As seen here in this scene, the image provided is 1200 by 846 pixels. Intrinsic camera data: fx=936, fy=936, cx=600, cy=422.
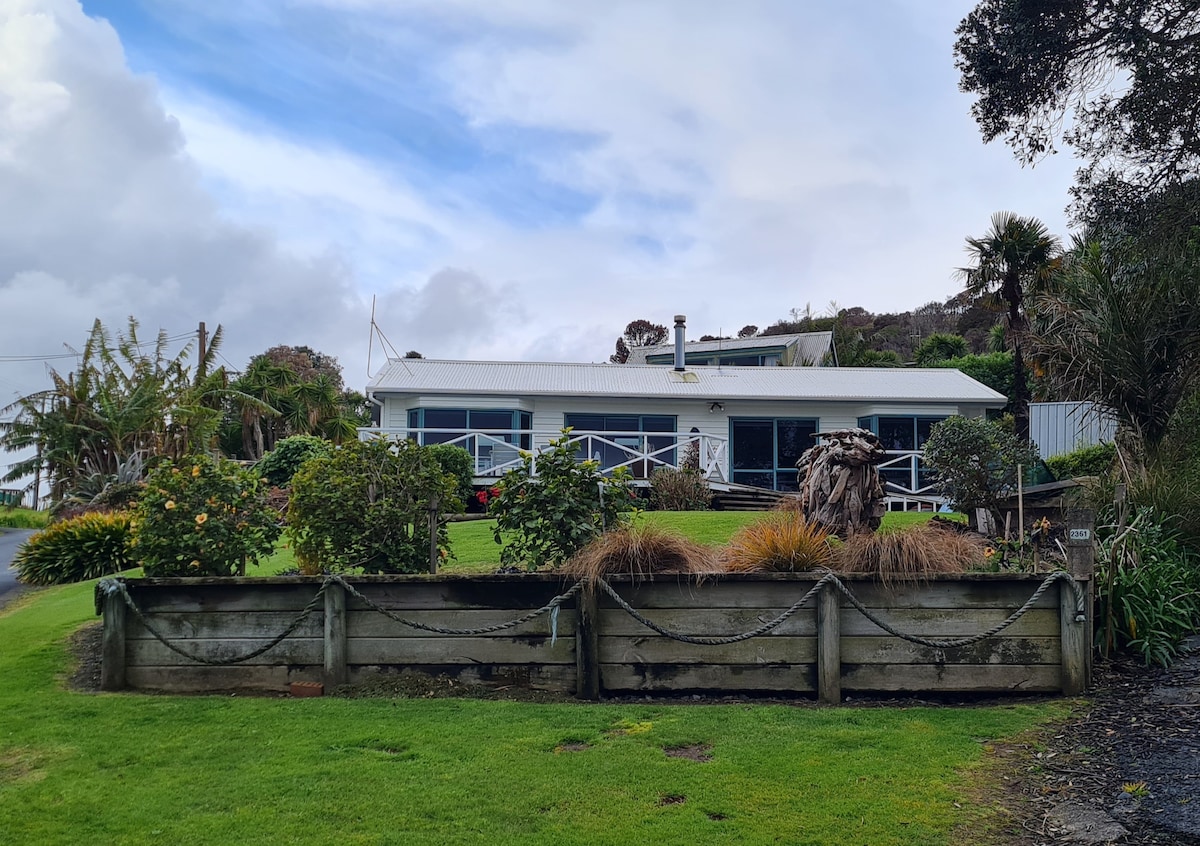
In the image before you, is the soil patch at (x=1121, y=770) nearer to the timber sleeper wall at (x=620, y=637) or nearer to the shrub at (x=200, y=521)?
the timber sleeper wall at (x=620, y=637)

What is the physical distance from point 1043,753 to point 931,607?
143cm

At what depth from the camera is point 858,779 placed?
193 inches

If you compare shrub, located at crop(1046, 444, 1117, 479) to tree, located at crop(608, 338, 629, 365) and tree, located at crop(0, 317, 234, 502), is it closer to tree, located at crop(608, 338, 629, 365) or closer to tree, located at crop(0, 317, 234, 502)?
tree, located at crop(0, 317, 234, 502)

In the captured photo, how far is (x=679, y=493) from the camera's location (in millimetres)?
17484

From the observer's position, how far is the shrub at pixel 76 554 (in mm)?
14195

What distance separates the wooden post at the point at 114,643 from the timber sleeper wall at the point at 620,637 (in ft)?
0.03

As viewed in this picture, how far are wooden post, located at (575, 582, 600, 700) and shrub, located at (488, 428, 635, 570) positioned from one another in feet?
2.07

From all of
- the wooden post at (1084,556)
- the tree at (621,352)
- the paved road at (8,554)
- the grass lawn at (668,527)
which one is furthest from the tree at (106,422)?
the tree at (621,352)

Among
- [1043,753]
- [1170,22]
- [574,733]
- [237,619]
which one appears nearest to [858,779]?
[1043,753]

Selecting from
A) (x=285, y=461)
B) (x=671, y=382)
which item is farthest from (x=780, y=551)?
(x=671, y=382)

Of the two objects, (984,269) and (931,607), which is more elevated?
(984,269)

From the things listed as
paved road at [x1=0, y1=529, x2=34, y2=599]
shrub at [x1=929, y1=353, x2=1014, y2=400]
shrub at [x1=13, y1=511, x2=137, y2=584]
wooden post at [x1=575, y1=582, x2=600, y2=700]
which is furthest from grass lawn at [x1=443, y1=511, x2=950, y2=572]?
shrub at [x1=929, y1=353, x2=1014, y2=400]

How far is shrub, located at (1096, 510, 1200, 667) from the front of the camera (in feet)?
22.9

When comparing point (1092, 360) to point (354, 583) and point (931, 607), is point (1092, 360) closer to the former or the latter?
point (931, 607)
